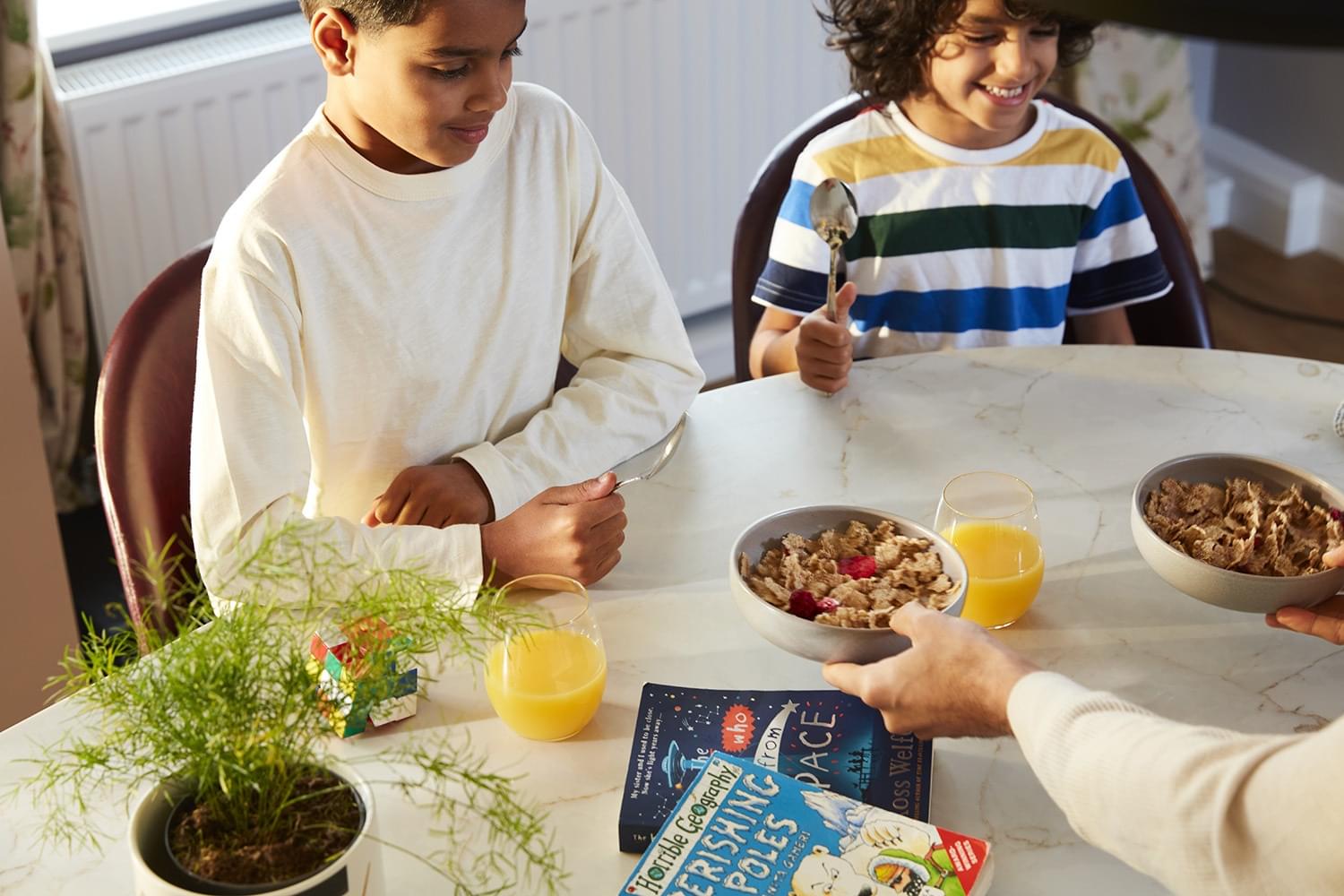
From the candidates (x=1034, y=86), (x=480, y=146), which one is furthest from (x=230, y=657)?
(x=1034, y=86)

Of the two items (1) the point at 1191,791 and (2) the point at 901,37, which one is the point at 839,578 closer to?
(1) the point at 1191,791

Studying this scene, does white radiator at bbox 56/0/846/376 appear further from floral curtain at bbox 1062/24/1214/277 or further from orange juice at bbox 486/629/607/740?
orange juice at bbox 486/629/607/740

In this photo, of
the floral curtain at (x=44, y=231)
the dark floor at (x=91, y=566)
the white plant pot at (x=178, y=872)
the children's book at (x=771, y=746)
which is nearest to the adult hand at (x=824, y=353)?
the children's book at (x=771, y=746)

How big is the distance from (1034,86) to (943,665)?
97 cm

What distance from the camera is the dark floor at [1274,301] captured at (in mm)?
3438

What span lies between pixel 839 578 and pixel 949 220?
79 cm

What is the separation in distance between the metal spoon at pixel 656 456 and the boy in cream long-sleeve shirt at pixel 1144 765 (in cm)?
47

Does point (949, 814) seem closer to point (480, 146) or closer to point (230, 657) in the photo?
point (230, 657)

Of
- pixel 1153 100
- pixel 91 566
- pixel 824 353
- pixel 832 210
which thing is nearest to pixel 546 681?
pixel 824 353

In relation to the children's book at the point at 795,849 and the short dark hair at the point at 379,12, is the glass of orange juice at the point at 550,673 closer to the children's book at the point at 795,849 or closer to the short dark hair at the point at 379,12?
the children's book at the point at 795,849

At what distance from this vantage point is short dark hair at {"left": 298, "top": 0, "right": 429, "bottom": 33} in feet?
4.18

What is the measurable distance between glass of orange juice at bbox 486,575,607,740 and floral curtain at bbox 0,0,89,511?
1540 mm

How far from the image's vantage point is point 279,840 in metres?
0.87

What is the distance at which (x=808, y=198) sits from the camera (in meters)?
1.82
